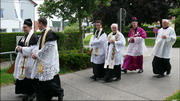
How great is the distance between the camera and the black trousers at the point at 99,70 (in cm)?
762

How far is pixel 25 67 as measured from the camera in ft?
18.4

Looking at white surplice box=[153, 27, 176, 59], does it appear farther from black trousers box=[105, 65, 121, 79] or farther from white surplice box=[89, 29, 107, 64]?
white surplice box=[89, 29, 107, 64]

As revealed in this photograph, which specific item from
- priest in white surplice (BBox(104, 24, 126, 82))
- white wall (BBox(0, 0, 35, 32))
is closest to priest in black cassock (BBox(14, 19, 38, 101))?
priest in white surplice (BBox(104, 24, 126, 82))

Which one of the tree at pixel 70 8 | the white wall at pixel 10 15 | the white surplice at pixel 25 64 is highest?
the white wall at pixel 10 15

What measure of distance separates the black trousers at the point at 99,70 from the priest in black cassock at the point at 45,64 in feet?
8.22

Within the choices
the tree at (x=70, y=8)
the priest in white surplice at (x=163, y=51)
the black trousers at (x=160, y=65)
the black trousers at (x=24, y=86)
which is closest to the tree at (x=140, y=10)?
the tree at (x=70, y=8)

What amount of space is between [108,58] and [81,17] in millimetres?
4073

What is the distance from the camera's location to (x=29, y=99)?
5684 mm

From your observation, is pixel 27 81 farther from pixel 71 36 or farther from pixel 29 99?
pixel 71 36

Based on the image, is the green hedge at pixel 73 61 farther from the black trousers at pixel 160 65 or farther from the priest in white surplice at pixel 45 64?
the priest in white surplice at pixel 45 64

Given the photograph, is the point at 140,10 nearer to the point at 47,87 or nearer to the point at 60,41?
the point at 60,41

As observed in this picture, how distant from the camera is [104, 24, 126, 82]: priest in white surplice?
738 centimetres

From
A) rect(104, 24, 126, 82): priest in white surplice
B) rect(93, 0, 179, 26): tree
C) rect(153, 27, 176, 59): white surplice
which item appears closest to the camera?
rect(104, 24, 126, 82): priest in white surplice

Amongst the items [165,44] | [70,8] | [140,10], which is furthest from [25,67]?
[140,10]
